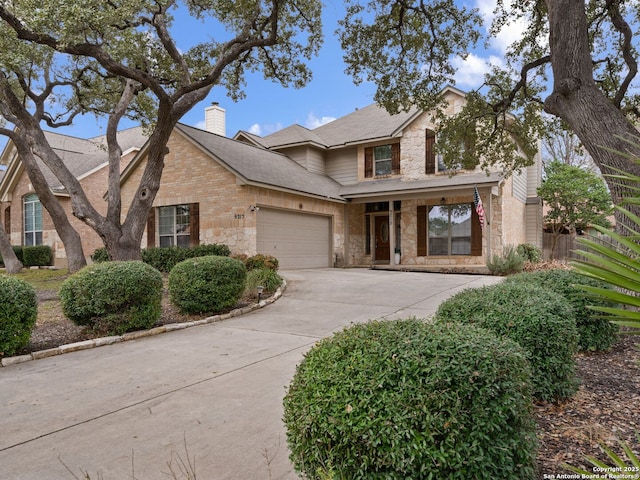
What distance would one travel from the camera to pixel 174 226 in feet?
54.0

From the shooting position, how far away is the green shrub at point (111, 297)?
6148mm

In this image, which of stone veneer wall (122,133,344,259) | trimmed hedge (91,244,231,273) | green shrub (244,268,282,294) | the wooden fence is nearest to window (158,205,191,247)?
stone veneer wall (122,133,344,259)

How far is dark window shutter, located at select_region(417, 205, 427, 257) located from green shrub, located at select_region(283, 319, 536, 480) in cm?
1602

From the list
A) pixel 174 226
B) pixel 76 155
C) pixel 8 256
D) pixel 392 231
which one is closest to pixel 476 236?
pixel 392 231

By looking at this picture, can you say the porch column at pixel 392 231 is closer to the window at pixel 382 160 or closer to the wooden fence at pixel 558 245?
the window at pixel 382 160

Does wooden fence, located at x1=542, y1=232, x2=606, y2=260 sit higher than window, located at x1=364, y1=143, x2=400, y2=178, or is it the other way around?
window, located at x1=364, y1=143, x2=400, y2=178

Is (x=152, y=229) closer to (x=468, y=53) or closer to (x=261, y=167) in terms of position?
(x=261, y=167)

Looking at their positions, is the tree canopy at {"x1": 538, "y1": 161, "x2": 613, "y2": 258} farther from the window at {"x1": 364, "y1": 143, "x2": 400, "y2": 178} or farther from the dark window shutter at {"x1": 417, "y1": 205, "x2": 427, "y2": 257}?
the window at {"x1": 364, "y1": 143, "x2": 400, "y2": 178}

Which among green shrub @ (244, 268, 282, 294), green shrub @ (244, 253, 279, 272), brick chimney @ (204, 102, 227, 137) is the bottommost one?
green shrub @ (244, 268, 282, 294)

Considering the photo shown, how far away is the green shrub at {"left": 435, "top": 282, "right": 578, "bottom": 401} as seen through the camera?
3.39 metres

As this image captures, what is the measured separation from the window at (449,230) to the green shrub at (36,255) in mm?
17626

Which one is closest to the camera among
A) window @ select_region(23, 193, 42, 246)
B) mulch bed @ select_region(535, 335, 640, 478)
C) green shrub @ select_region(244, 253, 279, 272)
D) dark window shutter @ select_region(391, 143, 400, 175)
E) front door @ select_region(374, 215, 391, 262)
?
mulch bed @ select_region(535, 335, 640, 478)

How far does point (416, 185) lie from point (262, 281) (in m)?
9.33

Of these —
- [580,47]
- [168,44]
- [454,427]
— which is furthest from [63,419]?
[168,44]
